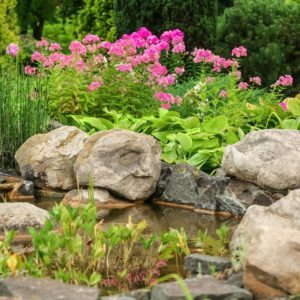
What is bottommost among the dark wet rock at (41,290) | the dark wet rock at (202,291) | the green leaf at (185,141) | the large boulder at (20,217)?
the large boulder at (20,217)

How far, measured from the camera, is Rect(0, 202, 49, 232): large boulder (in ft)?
18.2

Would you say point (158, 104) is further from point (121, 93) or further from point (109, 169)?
point (109, 169)

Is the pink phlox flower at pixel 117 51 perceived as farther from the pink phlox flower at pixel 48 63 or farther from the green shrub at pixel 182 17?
the green shrub at pixel 182 17

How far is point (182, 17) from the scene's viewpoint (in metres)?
11.5

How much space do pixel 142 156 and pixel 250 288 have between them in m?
3.14

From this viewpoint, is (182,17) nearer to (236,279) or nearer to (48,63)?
(48,63)

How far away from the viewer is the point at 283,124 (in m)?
7.69

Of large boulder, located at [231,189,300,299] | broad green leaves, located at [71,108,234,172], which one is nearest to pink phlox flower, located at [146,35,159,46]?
broad green leaves, located at [71,108,234,172]

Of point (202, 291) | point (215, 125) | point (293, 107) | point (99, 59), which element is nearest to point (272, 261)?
point (202, 291)

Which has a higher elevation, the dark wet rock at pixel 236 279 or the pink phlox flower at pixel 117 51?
the pink phlox flower at pixel 117 51

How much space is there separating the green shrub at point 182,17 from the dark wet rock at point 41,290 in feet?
26.8

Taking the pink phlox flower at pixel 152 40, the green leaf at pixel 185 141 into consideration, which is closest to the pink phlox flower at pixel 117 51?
the pink phlox flower at pixel 152 40

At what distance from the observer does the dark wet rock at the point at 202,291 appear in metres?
3.60

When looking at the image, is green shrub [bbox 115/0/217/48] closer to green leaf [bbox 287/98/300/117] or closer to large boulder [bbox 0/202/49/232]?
green leaf [bbox 287/98/300/117]
